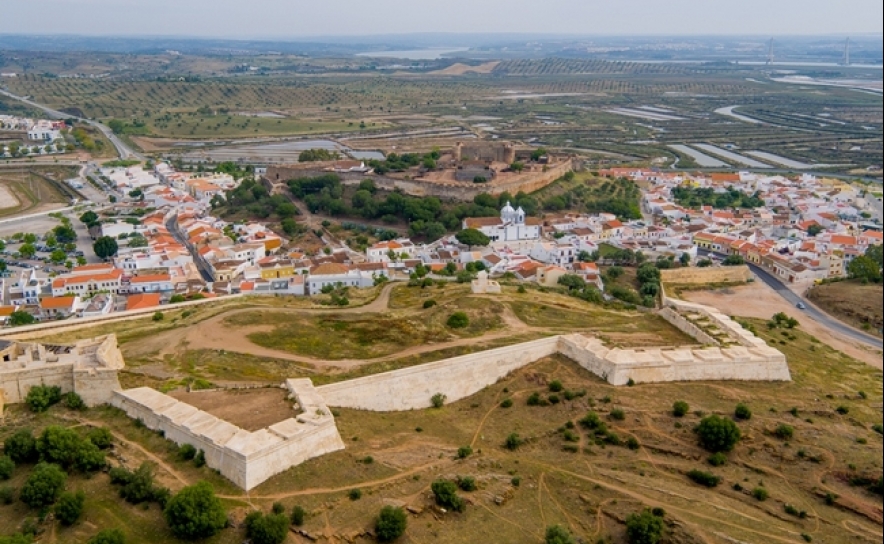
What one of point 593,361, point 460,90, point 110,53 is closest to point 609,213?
point 593,361

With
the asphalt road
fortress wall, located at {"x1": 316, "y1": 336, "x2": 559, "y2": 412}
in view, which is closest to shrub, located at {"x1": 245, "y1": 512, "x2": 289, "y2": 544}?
fortress wall, located at {"x1": 316, "y1": 336, "x2": 559, "y2": 412}

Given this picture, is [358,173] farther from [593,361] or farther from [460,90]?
[460,90]

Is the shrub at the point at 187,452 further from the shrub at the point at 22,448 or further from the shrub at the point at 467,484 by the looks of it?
the shrub at the point at 467,484

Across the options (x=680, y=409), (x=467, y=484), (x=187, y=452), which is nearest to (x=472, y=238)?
(x=680, y=409)

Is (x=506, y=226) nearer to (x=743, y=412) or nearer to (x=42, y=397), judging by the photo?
(x=743, y=412)

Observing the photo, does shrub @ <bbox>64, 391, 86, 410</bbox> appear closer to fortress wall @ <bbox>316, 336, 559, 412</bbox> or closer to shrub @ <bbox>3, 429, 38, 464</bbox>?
shrub @ <bbox>3, 429, 38, 464</bbox>

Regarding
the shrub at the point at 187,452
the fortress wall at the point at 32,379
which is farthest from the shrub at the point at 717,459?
the fortress wall at the point at 32,379
